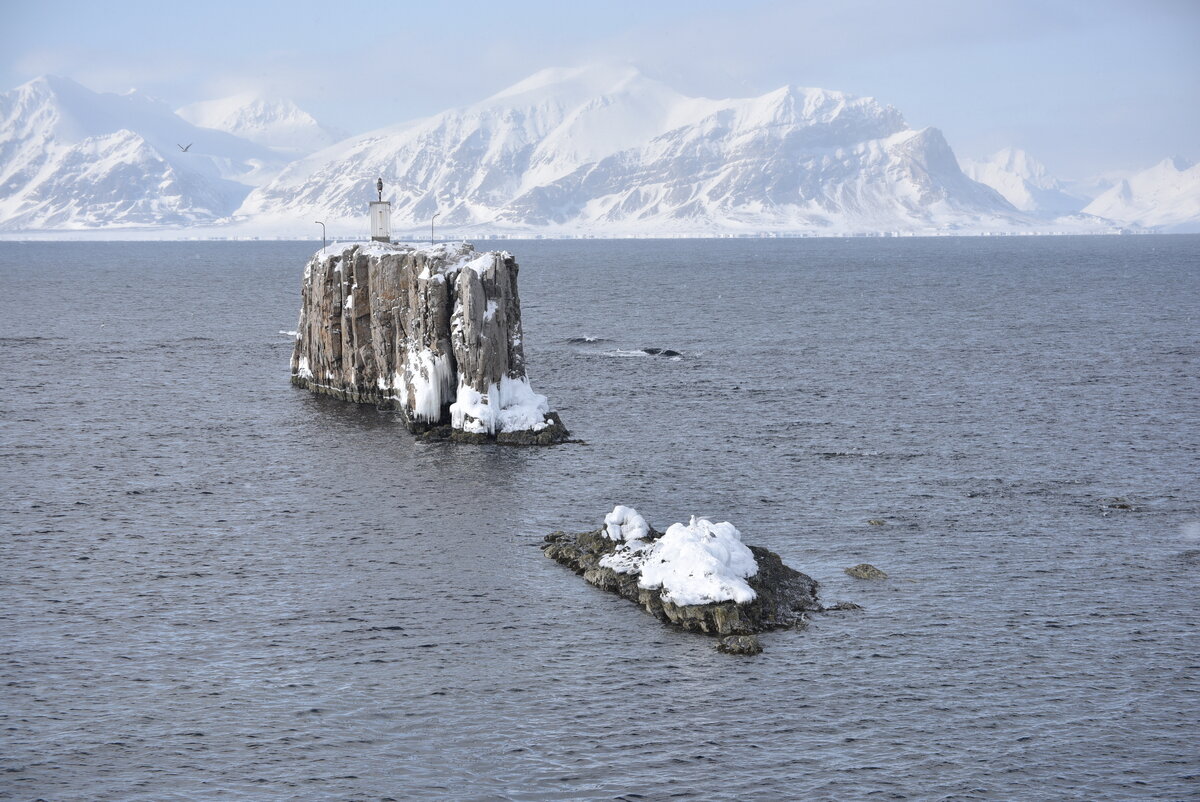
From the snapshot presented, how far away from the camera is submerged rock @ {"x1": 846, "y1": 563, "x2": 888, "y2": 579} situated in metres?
48.4

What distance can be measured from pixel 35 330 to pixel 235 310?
105 feet

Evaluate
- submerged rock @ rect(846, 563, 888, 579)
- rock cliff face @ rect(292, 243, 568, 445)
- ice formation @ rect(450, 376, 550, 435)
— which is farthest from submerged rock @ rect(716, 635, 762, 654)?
ice formation @ rect(450, 376, 550, 435)

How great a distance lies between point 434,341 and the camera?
7662 cm

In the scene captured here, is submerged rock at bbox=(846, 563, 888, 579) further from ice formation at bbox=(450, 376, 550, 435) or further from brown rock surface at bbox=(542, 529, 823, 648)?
ice formation at bbox=(450, 376, 550, 435)

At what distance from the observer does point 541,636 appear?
43.0 m

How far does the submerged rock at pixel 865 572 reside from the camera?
48.4 meters

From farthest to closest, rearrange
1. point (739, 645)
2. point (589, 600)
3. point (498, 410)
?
point (498, 410) < point (589, 600) < point (739, 645)

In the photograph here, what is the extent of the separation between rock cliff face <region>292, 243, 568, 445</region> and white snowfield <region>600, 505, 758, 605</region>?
24.8 m

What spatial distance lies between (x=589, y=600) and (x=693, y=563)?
14.8ft

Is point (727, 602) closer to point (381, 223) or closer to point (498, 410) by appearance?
point (498, 410)

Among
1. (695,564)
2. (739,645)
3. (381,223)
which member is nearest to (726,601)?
(695,564)

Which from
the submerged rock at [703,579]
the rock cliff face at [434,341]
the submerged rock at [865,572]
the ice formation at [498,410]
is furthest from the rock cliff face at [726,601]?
the ice formation at [498,410]

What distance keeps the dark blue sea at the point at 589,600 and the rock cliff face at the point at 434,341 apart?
2515 millimetres

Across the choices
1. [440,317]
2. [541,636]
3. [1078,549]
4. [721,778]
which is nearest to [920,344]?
[440,317]
